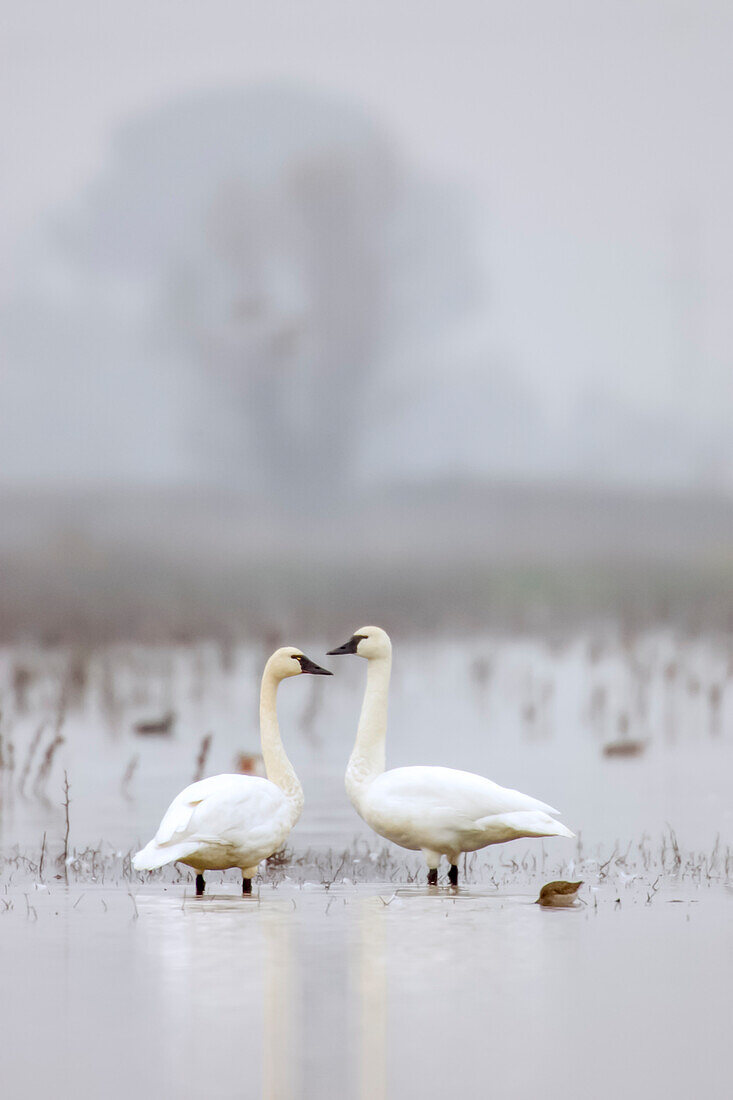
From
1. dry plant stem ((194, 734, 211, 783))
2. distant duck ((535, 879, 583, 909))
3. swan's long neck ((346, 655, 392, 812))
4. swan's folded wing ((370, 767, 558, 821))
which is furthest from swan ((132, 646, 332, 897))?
dry plant stem ((194, 734, 211, 783))

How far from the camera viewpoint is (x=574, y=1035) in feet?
14.0

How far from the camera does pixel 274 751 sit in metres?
7.70

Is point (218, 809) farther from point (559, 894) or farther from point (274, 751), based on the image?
point (559, 894)

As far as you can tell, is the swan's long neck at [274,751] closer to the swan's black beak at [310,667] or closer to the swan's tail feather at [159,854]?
the swan's black beak at [310,667]

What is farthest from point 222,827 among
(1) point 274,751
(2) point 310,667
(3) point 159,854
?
(2) point 310,667

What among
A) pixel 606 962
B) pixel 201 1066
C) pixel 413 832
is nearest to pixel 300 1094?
pixel 201 1066

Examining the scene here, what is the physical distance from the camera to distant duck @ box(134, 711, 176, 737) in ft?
35.5

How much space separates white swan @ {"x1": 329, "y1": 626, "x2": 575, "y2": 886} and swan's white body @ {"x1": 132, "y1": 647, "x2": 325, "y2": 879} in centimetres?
40

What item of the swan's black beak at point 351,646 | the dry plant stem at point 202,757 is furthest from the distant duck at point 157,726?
the swan's black beak at point 351,646

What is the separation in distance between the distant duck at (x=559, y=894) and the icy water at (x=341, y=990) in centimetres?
11

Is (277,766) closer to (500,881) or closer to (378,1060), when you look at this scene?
(500,881)

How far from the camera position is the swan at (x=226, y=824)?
6754 mm

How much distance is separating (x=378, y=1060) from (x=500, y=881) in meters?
3.67

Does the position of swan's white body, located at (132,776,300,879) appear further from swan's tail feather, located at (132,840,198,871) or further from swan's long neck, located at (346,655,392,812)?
swan's long neck, located at (346,655,392,812)
